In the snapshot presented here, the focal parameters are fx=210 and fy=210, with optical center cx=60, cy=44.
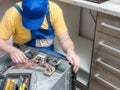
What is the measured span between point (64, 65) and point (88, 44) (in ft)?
3.00

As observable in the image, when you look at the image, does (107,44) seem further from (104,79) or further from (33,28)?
(33,28)

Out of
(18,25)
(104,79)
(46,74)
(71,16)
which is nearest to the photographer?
(46,74)

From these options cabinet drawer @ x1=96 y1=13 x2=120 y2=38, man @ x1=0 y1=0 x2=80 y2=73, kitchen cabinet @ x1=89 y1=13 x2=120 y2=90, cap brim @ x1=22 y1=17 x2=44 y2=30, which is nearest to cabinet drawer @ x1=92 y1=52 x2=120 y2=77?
kitchen cabinet @ x1=89 y1=13 x2=120 y2=90

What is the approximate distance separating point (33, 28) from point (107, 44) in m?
0.50

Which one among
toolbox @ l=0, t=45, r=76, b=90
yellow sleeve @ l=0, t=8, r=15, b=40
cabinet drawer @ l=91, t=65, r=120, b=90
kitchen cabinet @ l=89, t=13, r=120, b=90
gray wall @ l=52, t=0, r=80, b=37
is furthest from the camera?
gray wall @ l=52, t=0, r=80, b=37

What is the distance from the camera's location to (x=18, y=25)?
44.2 inches

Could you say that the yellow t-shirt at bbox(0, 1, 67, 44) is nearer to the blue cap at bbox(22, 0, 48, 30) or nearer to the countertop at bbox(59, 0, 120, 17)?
the blue cap at bbox(22, 0, 48, 30)

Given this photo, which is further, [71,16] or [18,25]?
[71,16]

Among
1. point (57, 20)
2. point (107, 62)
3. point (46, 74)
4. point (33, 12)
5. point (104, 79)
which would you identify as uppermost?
point (33, 12)

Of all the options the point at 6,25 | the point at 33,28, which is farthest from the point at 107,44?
the point at 6,25

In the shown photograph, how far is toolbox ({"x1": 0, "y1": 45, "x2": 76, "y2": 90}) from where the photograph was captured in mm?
860

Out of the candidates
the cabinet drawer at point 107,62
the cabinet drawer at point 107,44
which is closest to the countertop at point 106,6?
the cabinet drawer at point 107,44

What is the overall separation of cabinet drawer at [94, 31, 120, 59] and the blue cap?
442mm

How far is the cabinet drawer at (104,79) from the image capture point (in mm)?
1356
